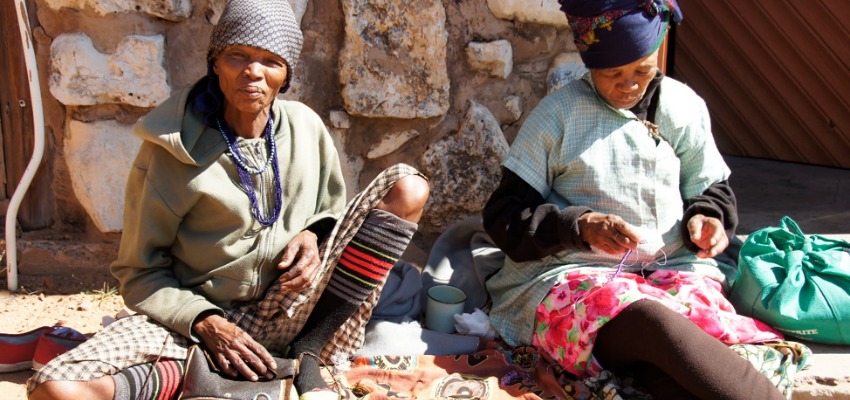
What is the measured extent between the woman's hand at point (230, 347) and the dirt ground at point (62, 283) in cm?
93

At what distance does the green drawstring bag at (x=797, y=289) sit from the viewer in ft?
8.29

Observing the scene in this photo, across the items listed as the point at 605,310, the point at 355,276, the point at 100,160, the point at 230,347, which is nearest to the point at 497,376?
the point at 605,310

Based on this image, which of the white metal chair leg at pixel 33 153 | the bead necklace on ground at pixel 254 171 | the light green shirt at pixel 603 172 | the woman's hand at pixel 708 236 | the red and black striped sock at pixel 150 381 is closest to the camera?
the red and black striped sock at pixel 150 381

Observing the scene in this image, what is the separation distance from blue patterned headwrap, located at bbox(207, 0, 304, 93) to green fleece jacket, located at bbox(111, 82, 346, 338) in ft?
0.72

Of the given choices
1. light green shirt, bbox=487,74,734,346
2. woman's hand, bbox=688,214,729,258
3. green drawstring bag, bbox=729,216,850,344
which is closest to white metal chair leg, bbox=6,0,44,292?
Result: light green shirt, bbox=487,74,734,346

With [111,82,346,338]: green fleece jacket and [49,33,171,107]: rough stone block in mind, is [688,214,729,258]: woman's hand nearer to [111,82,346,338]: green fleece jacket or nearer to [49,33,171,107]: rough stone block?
[111,82,346,338]: green fleece jacket

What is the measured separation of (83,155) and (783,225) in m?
2.57

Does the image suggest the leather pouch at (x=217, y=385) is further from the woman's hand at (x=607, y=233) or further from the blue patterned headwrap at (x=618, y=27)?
the blue patterned headwrap at (x=618, y=27)

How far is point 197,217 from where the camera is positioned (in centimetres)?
238

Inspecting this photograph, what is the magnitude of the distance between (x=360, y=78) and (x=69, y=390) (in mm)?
1509

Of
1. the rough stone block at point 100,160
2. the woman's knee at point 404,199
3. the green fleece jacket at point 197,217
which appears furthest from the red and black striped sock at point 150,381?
the rough stone block at point 100,160

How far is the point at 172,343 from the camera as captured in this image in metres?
2.25

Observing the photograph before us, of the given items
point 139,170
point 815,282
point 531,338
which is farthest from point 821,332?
point 139,170

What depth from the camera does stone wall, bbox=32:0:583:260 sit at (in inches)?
113
